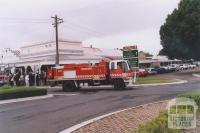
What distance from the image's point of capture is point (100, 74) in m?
34.4

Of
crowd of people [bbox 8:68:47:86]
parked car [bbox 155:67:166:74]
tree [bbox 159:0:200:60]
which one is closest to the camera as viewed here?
crowd of people [bbox 8:68:47:86]

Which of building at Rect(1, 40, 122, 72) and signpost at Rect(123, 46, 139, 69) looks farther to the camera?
building at Rect(1, 40, 122, 72)

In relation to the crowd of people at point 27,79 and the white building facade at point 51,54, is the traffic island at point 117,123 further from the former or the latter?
the white building facade at point 51,54

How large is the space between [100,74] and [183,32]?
35.4m

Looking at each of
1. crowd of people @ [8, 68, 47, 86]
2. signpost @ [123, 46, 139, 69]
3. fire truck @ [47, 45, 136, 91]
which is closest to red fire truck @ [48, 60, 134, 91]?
fire truck @ [47, 45, 136, 91]

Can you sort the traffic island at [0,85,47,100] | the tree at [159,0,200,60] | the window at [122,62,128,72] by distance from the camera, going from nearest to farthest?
the traffic island at [0,85,47,100]
the window at [122,62,128,72]
the tree at [159,0,200,60]

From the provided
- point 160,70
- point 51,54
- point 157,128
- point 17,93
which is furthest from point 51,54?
point 157,128

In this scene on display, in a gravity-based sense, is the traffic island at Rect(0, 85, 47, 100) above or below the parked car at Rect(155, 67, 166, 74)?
below

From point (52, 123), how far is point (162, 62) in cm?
10791

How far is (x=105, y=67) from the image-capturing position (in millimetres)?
34500

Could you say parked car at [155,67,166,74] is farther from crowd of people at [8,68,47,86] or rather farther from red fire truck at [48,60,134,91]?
red fire truck at [48,60,134,91]

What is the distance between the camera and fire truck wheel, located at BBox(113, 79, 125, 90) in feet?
113

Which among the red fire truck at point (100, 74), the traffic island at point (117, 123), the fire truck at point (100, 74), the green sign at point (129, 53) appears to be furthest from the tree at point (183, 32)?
the traffic island at point (117, 123)

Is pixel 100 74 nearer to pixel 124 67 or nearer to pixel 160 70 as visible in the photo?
pixel 124 67
